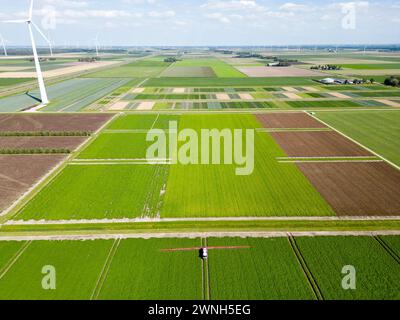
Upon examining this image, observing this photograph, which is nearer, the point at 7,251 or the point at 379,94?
the point at 7,251

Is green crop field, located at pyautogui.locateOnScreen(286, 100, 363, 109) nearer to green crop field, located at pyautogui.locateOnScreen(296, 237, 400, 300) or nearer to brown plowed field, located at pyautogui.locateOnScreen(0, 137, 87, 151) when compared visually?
brown plowed field, located at pyautogui.locateOnScreen(0, 137, 87, 151)

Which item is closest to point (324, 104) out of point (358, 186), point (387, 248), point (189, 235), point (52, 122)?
point (358, 186)

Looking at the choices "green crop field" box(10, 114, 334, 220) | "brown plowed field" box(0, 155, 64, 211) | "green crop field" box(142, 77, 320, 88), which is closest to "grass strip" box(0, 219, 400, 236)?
"green crop field" box(10, 114, 334, 220)

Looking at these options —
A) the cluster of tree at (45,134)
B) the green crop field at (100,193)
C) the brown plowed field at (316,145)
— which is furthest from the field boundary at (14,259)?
the brown plowed field at (316,145)

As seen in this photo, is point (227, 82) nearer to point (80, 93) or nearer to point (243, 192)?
point (80, 93)

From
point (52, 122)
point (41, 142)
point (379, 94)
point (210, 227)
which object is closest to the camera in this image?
point (210, 227)

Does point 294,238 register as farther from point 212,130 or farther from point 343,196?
point 212,130
